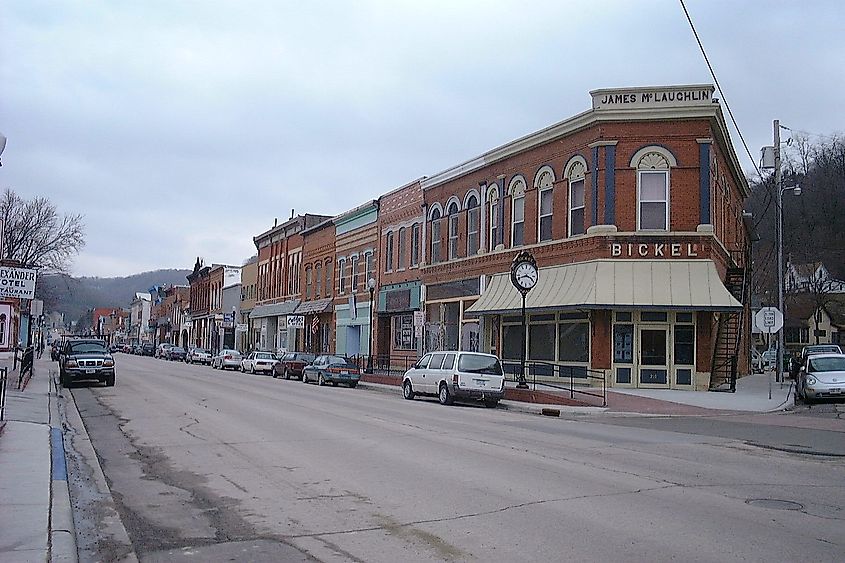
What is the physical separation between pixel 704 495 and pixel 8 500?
7.90m

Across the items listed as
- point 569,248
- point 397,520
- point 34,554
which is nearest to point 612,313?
point 569,248

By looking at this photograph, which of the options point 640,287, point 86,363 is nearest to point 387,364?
point 86,363

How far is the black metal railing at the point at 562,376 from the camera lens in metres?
27.6

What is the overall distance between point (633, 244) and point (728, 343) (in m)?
6.23

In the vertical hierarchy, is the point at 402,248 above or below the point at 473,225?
below

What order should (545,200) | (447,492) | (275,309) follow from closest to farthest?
(447,492) → (545,200) → (275,309)

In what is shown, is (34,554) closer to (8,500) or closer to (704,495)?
(8,500)

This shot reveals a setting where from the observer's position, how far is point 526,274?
2800cm

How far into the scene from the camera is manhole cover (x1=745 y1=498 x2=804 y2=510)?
9.31 meters

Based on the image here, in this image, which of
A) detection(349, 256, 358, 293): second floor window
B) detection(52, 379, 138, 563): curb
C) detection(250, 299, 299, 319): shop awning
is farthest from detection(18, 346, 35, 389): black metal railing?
detection(250, 299, 299, 319): shop awning

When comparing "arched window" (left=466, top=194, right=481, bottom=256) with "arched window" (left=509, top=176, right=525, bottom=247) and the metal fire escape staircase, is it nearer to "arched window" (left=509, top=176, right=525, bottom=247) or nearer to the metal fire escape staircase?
"arched window" (left=509, top=176, right=525, bottom=247)

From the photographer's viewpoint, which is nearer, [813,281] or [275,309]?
[813,281]

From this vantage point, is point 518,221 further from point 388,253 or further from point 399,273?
point 388,253

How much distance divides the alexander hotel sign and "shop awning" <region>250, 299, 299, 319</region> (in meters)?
34.8
